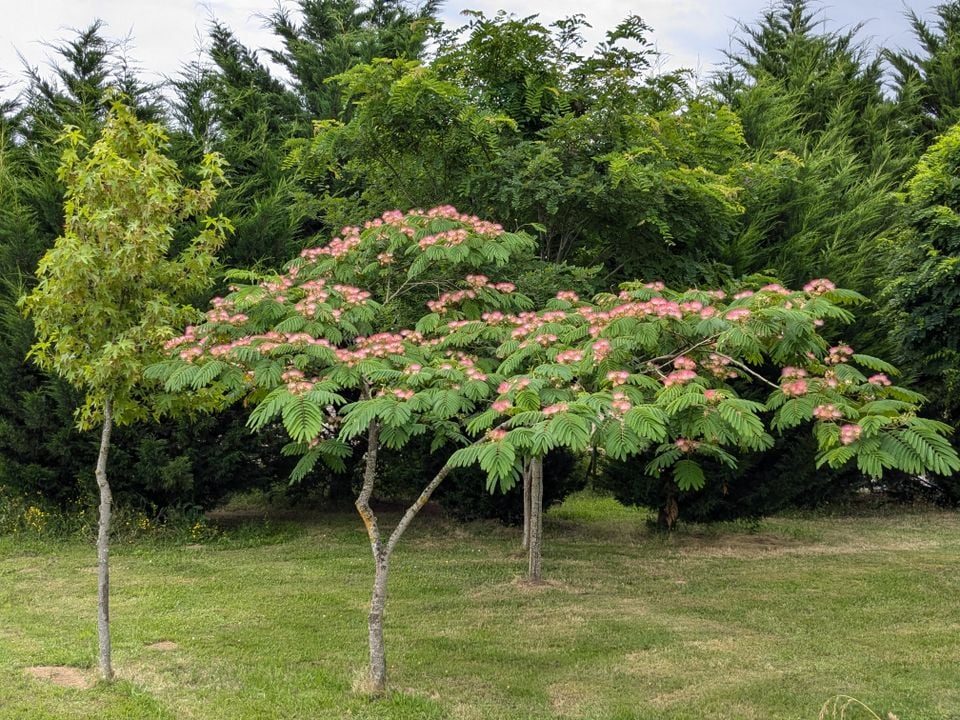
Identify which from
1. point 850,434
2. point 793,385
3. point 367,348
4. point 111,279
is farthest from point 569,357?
point 111,279

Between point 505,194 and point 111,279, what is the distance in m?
3.66

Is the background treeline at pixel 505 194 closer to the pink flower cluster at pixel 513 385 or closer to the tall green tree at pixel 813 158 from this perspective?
the tall green tree at pixel 813 158

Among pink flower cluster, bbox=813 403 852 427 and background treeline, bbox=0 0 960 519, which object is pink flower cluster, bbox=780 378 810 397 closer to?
pink flower cluster, bbox=813 403 852 427

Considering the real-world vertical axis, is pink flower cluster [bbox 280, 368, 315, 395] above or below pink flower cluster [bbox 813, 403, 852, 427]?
above

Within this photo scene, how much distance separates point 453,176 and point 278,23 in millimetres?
9020

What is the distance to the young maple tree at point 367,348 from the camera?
4.25 metres

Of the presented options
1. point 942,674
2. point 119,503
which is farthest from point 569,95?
point 119,503

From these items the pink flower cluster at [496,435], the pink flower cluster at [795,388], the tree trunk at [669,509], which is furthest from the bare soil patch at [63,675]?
the tree trunk at [669,509]

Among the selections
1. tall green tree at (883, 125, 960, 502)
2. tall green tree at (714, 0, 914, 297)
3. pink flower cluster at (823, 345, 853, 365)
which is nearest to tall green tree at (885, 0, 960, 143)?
tall green tree at (714, 0, 914, 297)

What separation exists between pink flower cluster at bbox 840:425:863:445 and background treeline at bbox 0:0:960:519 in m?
3.37

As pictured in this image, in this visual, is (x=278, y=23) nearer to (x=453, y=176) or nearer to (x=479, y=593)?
(x=453, y=176)

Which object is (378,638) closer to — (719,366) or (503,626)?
(503,626)

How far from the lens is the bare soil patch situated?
5.15 m

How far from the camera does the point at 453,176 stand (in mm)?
7980
